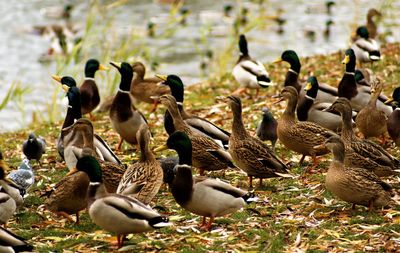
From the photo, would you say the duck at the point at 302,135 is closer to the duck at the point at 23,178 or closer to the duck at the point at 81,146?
the duck at the point at 81,146

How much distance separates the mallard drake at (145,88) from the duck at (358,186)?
204 inches

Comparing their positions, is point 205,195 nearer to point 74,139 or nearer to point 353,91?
point 74,139

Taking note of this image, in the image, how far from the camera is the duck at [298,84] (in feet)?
35.2

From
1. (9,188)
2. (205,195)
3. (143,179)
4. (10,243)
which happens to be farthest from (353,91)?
(10,243)

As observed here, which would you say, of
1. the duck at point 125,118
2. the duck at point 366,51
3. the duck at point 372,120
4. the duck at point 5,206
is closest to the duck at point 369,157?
the duck at point 372,120

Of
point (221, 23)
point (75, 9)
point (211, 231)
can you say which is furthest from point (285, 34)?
point (211, 231)

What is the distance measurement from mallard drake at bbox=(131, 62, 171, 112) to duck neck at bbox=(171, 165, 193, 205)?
5.36 m

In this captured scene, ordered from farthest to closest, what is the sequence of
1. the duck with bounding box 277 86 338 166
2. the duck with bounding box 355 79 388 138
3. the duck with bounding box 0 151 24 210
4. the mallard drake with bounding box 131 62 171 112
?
the mallard drake with bounding box 131 62 171 112
the duck with bounding box 355 79 388 138
the duck with bounding box 277 86 338 166
the duck with bounding box 0 151 24 210

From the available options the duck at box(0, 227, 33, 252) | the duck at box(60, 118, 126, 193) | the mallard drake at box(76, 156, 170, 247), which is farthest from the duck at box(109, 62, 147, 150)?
the duck at box(0, 227, 33, 252)

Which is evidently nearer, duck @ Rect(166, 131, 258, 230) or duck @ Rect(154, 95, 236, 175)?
duck @ Rect(166, 131, 258, 230)

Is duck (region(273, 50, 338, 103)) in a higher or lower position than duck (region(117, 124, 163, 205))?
lower

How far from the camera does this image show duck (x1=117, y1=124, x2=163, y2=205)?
716 centimetres

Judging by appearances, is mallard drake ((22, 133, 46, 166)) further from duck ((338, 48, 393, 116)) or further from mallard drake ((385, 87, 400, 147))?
mallard drake ((385, 87, 400, 147))

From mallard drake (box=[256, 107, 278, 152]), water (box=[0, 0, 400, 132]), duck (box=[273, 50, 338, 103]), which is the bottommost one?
water (box=[0, 0, 400, 132])
